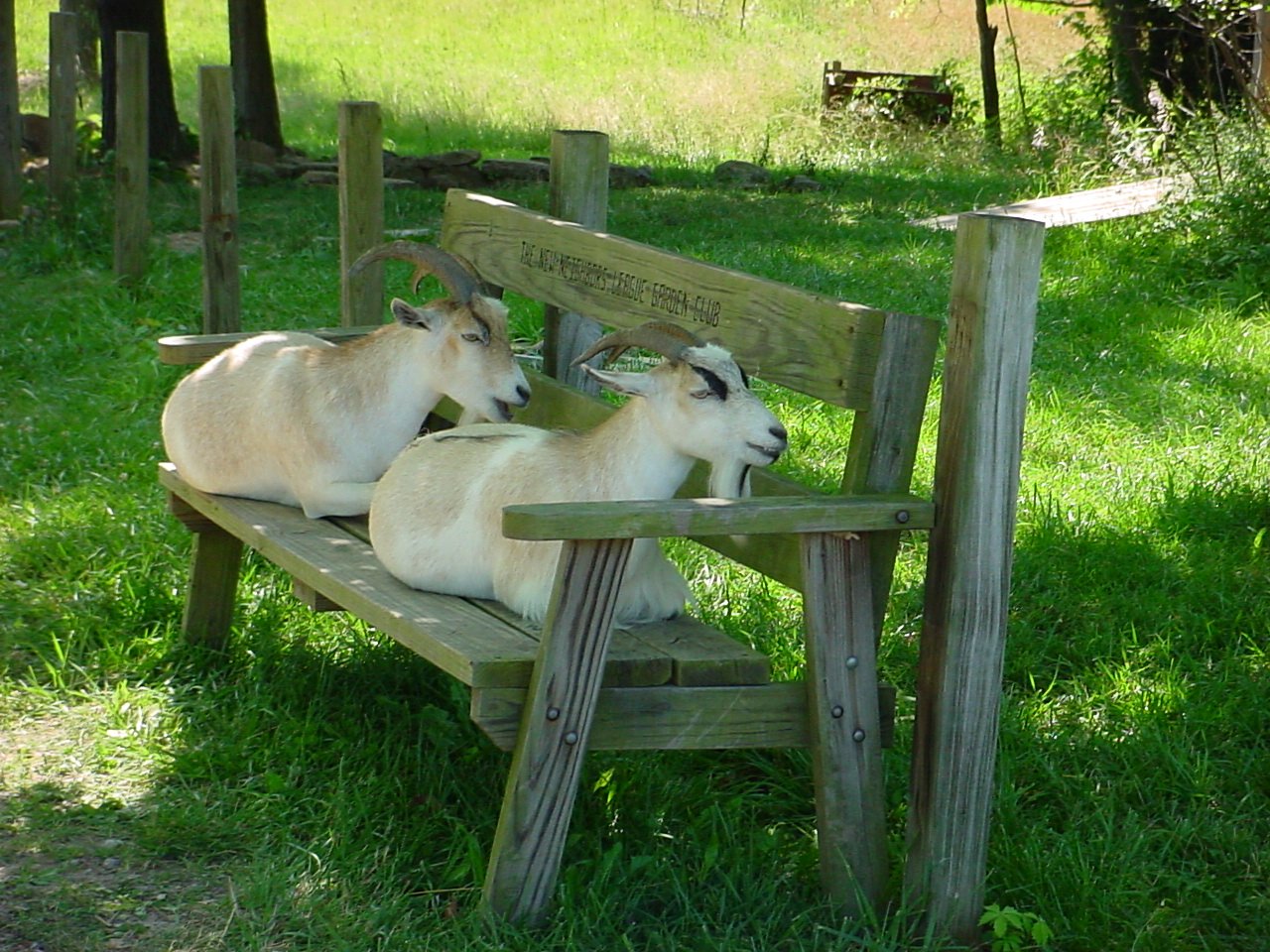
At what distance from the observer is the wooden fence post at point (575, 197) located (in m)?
4.48

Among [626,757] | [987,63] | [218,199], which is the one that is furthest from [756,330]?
[987,63]

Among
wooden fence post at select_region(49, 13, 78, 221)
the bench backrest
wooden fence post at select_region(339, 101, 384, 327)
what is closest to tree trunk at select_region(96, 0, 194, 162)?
wooden fence post at select_region(49, 13, 78, 221)

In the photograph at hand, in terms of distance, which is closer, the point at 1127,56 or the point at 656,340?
the point at 656,340

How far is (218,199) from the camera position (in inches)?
260

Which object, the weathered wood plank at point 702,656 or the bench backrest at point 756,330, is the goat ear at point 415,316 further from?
the weathered wood plank at point 702,656

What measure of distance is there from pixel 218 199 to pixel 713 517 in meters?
4.32

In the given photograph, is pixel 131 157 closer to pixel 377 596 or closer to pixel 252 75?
pixel 377 596

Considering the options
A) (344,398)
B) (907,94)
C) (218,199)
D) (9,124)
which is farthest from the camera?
(907,94)

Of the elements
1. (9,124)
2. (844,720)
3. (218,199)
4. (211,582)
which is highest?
(9,124)

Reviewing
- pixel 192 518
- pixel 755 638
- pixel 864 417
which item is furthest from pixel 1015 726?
pixel 192 518

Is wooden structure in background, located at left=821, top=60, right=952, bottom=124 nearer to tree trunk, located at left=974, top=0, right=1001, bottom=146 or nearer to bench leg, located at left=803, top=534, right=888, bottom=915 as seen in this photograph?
tree trunk, located at left=974, top=0, right=1001, bottom=146

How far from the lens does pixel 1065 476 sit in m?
5.80

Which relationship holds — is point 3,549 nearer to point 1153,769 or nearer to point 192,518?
point 192,518

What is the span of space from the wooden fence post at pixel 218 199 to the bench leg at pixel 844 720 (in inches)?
167
